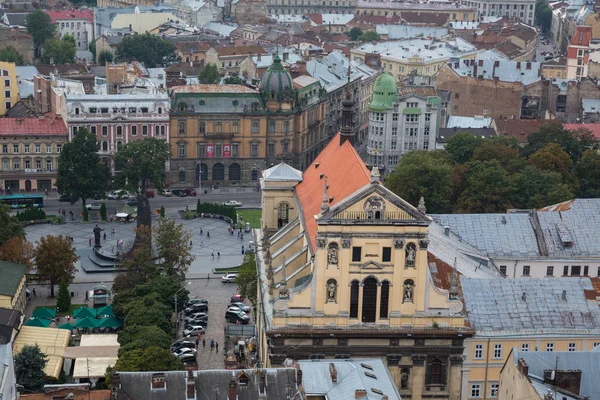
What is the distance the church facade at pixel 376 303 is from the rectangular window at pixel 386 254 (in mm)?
71

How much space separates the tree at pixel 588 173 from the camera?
14638 cm

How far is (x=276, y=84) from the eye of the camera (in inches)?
6713

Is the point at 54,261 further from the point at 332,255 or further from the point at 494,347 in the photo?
the point at 494,347

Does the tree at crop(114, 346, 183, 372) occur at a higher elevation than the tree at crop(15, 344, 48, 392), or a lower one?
higher

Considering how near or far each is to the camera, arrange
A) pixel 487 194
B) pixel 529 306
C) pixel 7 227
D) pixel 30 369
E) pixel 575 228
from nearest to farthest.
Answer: pixel 529 306, pixel 30 369, pixel 575 228, pixel 7 227, pixel 487 194

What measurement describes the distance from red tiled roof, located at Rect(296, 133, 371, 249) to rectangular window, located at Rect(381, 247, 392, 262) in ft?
19.3

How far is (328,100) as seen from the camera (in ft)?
614

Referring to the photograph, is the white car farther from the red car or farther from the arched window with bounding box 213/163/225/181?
the red car

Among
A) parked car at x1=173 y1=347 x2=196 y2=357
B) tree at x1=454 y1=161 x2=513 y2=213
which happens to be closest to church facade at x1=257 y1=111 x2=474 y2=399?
parked car at x1=173 y1=347 x2=196 y2=357

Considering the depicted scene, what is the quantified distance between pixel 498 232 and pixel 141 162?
5712cm

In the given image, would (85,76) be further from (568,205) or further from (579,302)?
(579,302)

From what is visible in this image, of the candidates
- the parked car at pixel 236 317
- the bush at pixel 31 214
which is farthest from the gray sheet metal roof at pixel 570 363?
the bush at pixel 31 214

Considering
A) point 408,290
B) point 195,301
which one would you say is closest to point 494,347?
point 408,290

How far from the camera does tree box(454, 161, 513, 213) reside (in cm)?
13212
